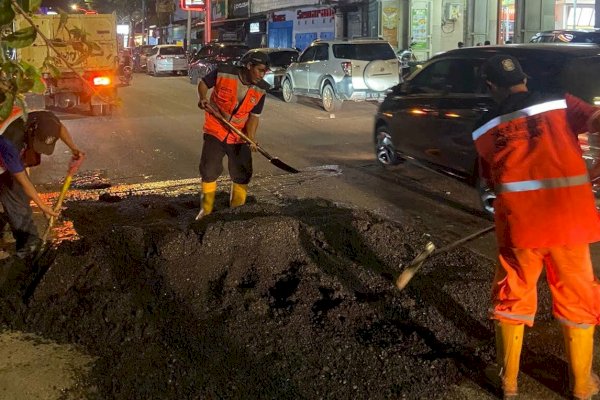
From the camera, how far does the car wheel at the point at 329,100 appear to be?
17219 mm

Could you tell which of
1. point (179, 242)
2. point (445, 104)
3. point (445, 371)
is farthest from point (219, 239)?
point (445, 104)

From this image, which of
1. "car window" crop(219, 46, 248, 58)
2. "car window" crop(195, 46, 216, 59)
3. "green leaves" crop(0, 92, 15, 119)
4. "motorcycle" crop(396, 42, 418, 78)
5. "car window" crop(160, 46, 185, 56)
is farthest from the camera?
"car window" crop(160, 46, 185, 56)

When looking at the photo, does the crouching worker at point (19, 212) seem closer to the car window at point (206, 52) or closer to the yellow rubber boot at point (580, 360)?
the yellow rubber boot at point (580, 360)

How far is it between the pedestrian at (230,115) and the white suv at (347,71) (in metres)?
9.80

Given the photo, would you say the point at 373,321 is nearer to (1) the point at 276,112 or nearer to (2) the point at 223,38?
(1) the point at 276,112

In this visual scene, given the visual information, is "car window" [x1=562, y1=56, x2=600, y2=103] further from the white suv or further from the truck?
the white suv

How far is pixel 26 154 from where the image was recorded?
5.52 m

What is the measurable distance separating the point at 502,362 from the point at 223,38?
41065 millimetres

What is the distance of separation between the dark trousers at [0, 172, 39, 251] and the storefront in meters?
26.8

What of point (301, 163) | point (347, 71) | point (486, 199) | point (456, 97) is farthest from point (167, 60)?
point (486, 199)

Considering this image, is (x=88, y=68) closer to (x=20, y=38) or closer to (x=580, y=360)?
(x=20, y=38)

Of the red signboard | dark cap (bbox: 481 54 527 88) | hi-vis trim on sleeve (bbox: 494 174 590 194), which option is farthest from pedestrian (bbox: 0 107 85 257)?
the red signboard

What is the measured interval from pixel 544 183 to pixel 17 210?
13.4ft

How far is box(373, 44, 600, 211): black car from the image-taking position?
21.1ft
